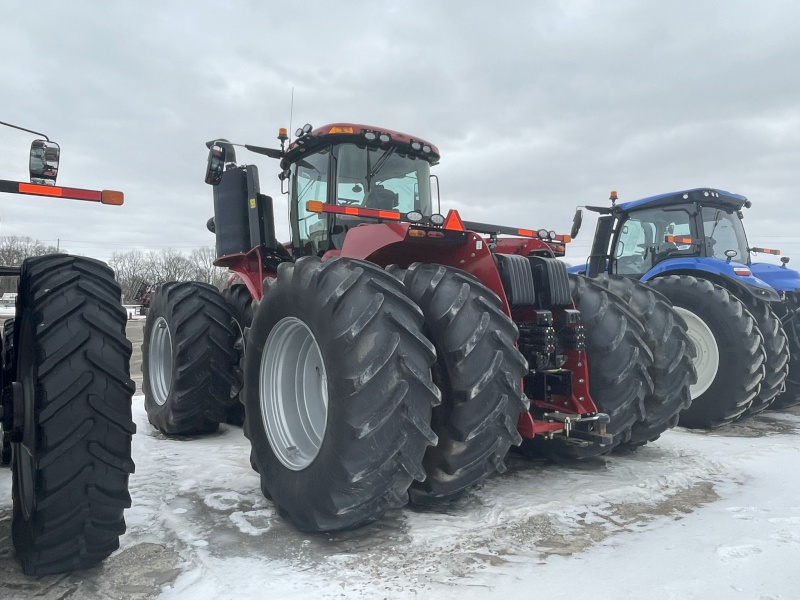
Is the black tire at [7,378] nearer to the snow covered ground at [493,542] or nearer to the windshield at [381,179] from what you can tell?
the snow covered ground at [493,542]

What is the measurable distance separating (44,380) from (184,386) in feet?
9.70

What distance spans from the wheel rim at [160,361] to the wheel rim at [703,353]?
16.2 ft

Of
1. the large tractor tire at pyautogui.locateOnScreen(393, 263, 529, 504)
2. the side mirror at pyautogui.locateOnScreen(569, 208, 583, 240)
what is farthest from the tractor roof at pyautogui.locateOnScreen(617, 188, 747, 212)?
the large tractor tire at pyautogui.locateOnScreen(393, 263, 529, 504)

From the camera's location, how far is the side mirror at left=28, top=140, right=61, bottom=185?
7.89 feet

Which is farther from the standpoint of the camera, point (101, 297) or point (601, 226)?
point (601, 226)

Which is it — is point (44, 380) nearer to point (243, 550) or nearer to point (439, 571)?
point (243, 550)

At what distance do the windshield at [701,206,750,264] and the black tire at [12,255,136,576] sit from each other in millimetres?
6783

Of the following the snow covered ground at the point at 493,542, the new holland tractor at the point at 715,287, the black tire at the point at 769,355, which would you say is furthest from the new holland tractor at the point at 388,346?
the black tire at the point at 769,355

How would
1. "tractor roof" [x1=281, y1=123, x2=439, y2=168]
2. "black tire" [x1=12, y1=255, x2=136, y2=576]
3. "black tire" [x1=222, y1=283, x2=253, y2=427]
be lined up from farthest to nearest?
1. "black tire" [x1=222, y1=283, x2=253, y2=427]
2. "tractor roof" [x1=281, y1=123, x2=439, y2=168]
3. "black tire" [x1=12, y1=255, x2=136, y2=576]

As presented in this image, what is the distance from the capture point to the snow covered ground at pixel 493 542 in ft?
7.86

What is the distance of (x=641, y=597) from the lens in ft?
7.61

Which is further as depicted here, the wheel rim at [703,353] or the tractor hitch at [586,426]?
the wheel rim at [703,353]

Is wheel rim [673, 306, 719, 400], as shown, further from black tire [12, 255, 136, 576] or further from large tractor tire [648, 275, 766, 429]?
black tire [12, 255, 136, 576]

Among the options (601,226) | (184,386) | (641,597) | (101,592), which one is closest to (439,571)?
(641,597)
